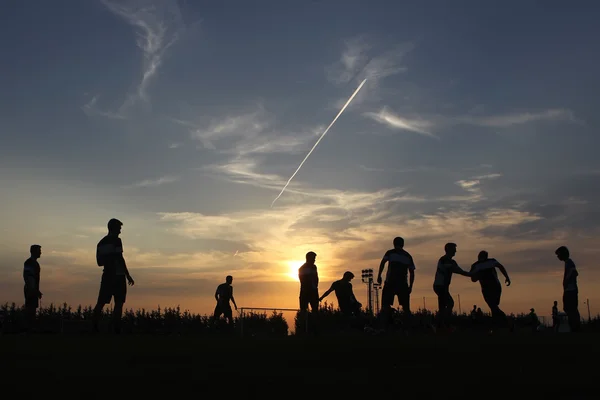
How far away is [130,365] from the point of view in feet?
24.2

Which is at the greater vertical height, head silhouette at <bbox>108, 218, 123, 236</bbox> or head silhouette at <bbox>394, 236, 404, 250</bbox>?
head silhouette at <bbox>108, 218, 123, 236</bbox>

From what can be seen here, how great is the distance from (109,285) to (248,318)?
15468 mm

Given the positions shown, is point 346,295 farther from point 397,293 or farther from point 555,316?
point 555,316

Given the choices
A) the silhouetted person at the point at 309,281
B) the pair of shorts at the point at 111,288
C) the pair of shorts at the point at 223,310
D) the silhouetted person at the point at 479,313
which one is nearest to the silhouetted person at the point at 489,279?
the silhouetted person at the point at 309,281

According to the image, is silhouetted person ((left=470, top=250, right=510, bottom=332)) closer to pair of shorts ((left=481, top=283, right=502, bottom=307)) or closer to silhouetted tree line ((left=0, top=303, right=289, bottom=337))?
pair of shorts ((left=481, top=283, right=502, bottom=307))

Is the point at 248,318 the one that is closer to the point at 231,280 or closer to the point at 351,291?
the point at 231,280

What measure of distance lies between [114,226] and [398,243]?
647cm

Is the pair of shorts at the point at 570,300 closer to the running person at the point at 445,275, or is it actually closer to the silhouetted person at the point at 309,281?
the running person at the point at 445,275

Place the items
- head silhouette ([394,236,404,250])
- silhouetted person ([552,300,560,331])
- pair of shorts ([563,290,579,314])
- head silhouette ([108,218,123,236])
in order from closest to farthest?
head silhouette ([108,218,123,236]), head silhouette ([394,236,404,250]), pair of shorts ([563,290,579,314]), silhouetted person ([552,300,560,331])

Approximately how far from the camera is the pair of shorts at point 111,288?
13.9 metres

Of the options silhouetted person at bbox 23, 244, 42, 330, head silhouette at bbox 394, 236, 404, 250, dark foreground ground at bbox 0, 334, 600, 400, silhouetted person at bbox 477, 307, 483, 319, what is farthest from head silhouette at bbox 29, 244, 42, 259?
silhouetted person at bbox 477, 307, 483, 319

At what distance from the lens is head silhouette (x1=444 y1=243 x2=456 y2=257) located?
16594mm

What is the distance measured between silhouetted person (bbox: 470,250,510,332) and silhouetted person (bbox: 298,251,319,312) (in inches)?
155

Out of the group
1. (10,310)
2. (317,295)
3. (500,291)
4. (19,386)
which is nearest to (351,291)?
(317,295)
